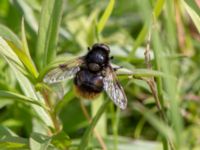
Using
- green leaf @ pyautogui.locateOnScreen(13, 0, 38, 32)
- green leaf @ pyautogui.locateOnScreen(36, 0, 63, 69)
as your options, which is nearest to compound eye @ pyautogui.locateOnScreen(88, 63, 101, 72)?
green leaf @ pyautogui.locateOnScreen(36, 0, 63, 69)

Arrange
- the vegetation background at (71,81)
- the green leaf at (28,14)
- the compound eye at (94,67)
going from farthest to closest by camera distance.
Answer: the green leaf at (28,14) < the compound eye at (94,67) < the vegetation background at (71,81)

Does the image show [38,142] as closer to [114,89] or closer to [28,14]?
[114,89]

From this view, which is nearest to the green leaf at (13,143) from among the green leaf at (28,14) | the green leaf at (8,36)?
the green leaf at (8,36)

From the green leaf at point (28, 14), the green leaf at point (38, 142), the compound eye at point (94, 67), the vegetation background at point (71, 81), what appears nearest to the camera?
the green leaf at point (38, 142)

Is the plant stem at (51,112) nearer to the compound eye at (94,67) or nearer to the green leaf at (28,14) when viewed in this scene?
the compound eye at (94,67)

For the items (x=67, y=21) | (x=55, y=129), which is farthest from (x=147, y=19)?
(x=67, y=21)

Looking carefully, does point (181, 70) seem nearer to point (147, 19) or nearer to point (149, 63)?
point (149, 63)

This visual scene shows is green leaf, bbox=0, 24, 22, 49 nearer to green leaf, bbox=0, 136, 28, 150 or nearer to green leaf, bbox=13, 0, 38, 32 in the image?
green leaf, bbox=0, 136, 28, 150

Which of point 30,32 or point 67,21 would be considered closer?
point 30,32
